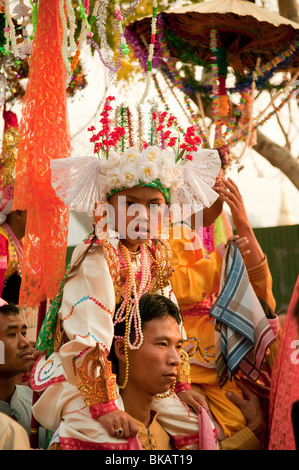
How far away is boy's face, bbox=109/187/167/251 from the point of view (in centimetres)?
279

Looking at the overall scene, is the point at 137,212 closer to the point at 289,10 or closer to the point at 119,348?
the point at 119,348

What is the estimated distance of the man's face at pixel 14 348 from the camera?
11.1 feet

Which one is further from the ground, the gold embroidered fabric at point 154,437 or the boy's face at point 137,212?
the boy's face at point 137,212

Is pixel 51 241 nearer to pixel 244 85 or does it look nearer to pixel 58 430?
pixel 58 430

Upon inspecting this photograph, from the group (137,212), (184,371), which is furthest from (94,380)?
(137,212)

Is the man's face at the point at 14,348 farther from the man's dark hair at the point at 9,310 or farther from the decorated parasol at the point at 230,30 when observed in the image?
the decorated parasol at the point at 230,30

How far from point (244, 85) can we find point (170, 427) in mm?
3562

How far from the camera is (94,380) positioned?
2.46m

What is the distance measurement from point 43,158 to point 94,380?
1.13m

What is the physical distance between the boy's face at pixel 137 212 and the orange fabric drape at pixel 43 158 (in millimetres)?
371

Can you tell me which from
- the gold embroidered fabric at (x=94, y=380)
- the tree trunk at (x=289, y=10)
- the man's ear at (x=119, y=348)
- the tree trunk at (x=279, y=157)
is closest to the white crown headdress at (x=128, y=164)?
the man's ear at (x=119, y=348)

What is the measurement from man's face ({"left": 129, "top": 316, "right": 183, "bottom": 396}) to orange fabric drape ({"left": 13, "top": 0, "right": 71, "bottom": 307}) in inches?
22.6

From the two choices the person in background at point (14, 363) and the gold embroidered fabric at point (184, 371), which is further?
the person in background at point (14, 363)

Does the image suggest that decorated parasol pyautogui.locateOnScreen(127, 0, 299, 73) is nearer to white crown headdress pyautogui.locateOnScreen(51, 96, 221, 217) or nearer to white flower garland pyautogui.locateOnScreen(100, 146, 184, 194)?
white crown headdress pyautogui.locateOnScreen(51, 96, 221, 217)
